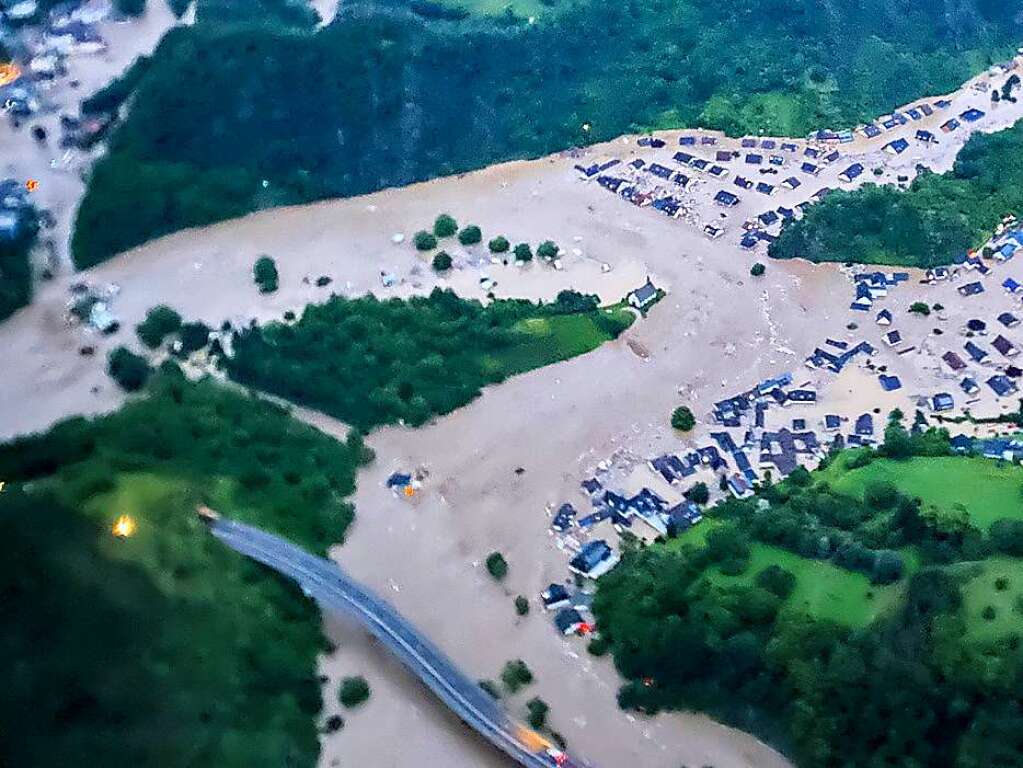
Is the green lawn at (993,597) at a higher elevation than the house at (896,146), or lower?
higher

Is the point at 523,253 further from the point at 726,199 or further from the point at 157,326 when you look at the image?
the point at 157,326

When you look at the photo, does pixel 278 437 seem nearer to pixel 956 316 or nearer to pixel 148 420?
pixel 148 420

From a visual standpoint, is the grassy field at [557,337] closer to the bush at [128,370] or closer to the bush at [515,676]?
the bush at [515,676]

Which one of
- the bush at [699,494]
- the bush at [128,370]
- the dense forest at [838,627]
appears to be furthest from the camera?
the bush at [128,370]

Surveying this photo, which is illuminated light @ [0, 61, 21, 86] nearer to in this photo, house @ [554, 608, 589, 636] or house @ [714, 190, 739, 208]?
house @ [714, 190, 739, 208]

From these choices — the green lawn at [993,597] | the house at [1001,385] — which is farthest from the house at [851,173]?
the green lawn at [993,597]

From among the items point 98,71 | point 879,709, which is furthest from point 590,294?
point 98,71

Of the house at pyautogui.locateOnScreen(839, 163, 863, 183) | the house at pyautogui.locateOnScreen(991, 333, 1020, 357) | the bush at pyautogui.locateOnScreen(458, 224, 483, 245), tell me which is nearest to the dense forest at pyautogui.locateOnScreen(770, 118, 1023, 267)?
the house at pyautogui.locateOnScreen(839, 163, 863, 183)

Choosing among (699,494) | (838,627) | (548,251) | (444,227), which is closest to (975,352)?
(699,494)
